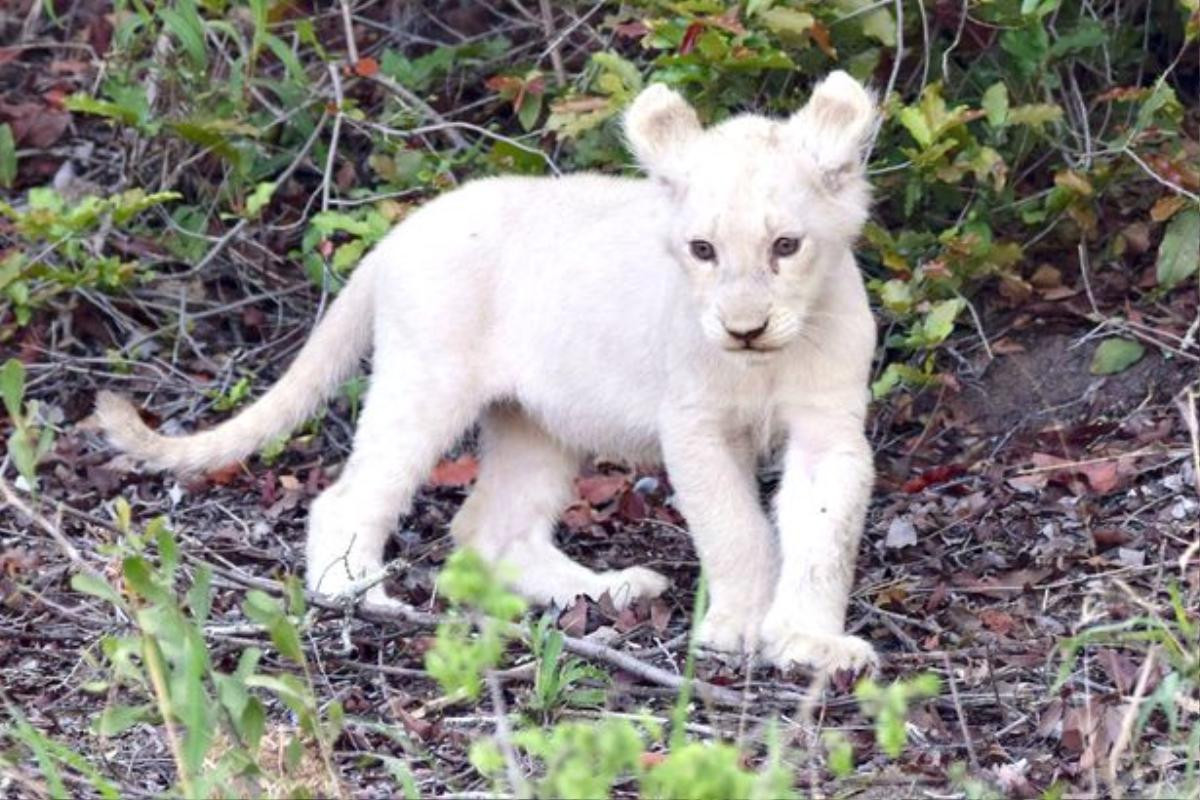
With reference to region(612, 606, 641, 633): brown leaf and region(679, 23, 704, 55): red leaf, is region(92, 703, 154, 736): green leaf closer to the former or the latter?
region(612, 606, 641, 633): brown leaf

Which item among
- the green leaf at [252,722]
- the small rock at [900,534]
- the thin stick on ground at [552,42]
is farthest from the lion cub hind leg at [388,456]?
the green leaf at [252,722]

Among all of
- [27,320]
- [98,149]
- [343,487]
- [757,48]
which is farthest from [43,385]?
[757,48]

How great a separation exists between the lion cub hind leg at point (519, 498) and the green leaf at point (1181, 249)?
5.23 feet

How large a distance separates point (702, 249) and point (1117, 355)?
1910 millimetres

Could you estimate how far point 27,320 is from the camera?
6.61 m

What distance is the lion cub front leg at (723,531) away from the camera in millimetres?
4848

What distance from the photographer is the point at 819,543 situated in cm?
475

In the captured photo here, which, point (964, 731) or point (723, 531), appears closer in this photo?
point (964, 731)

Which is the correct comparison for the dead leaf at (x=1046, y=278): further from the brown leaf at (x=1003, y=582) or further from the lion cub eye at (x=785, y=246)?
the lion cub eye at (x=785, y=246)

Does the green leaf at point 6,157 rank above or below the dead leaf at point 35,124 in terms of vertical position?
above

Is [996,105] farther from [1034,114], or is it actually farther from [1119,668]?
[1119,668]

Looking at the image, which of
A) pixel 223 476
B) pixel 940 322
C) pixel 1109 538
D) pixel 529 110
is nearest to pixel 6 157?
pixel 223 476

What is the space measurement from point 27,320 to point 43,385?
29 cm

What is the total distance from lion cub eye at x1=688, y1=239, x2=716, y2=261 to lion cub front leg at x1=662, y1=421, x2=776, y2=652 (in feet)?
1.47
